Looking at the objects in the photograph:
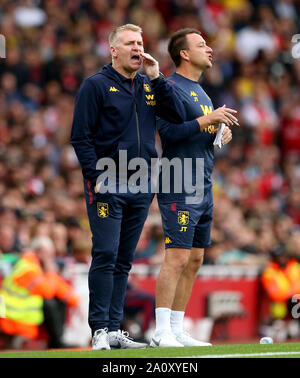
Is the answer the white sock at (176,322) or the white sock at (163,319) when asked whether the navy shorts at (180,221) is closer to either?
the white sock at (163,319)

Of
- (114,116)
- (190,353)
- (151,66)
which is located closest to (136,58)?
(151,66)

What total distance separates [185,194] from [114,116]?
2.64 feet

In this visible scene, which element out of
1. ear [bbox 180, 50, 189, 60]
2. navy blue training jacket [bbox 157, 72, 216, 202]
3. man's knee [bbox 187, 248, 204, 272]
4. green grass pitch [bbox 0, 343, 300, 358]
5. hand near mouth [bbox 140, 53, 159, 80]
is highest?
ear [bbox 180, 50, 189, 60]

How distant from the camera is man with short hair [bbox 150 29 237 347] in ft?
21.6

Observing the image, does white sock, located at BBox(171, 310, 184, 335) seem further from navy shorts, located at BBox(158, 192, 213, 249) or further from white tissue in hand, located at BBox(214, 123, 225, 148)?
white tissue in hand, located at BBox(214, 123, 225, 148)

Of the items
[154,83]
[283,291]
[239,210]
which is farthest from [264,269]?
[154,83]

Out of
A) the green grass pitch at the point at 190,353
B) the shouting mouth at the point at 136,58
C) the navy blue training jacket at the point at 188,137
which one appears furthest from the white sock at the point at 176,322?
the shouting mouth at the point at 136,58

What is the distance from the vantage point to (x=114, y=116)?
20.7 feet

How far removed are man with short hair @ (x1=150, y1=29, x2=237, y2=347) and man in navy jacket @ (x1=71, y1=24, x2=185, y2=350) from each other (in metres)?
0.20

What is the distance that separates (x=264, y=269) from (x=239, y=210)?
1.86 m

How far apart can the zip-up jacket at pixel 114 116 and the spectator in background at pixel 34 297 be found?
3.52 meters

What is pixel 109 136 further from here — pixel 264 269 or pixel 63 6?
pixel 63 6

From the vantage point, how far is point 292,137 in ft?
54.1

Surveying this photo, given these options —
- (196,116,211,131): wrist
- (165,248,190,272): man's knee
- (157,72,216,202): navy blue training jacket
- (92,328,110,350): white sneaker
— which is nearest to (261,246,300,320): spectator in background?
(157,72,216,202): navy blue training jacket
